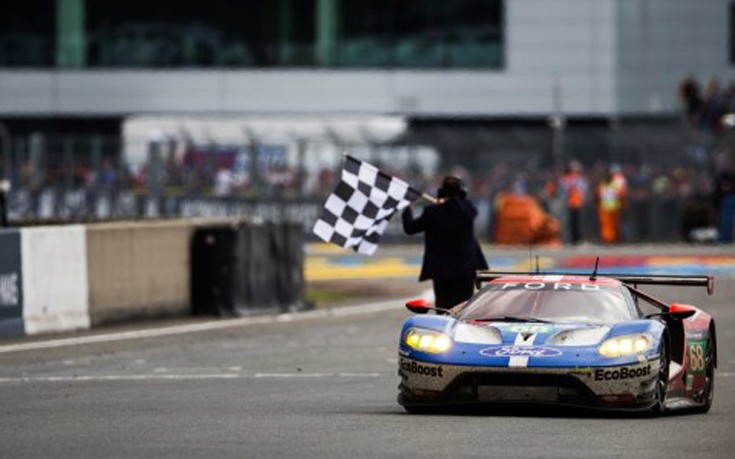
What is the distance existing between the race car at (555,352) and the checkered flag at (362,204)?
4483 millimetres

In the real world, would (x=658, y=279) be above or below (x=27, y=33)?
below

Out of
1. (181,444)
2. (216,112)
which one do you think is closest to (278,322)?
(181,444)

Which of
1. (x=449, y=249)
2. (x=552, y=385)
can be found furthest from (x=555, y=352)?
(x=449, y=249)

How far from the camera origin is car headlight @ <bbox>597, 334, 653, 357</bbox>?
12711 millimetres

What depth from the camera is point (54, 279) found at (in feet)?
71.5

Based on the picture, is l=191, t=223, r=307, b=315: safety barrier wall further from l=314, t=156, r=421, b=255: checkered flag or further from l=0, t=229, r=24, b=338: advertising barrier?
l=314, t=156, r=421, b=255: checkered flag

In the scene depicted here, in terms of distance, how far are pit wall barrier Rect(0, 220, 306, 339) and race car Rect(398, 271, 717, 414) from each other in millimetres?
8403

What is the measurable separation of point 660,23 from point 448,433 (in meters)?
52.0

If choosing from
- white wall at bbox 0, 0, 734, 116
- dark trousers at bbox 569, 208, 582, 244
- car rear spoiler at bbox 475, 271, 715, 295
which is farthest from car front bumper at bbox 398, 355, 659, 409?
white wall at bbox 0, 0, 734, 116

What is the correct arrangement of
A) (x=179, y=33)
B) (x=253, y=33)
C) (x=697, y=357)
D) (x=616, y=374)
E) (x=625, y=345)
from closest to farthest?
(x=616, y=374) < (x=625, y=345) < (x=697, y=357) < (x=179, y=33) < (x=253, y=33)

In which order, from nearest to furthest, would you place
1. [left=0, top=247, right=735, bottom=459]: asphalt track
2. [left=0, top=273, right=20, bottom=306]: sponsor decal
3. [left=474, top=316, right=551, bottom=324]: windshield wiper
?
[left=0, top=247, right=735, bottom=459]: asphalt track < [left=474, top=316, right=551, bottom=324]: windshield wiper < [left=0, top=273, right=20, bottom=306]: sponsor decal

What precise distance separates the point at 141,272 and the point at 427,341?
1084 centimetres

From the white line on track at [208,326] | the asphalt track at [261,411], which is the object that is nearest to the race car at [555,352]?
the asphalt track at [261,411]

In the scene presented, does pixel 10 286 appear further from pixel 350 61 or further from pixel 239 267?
pixel 350 61
